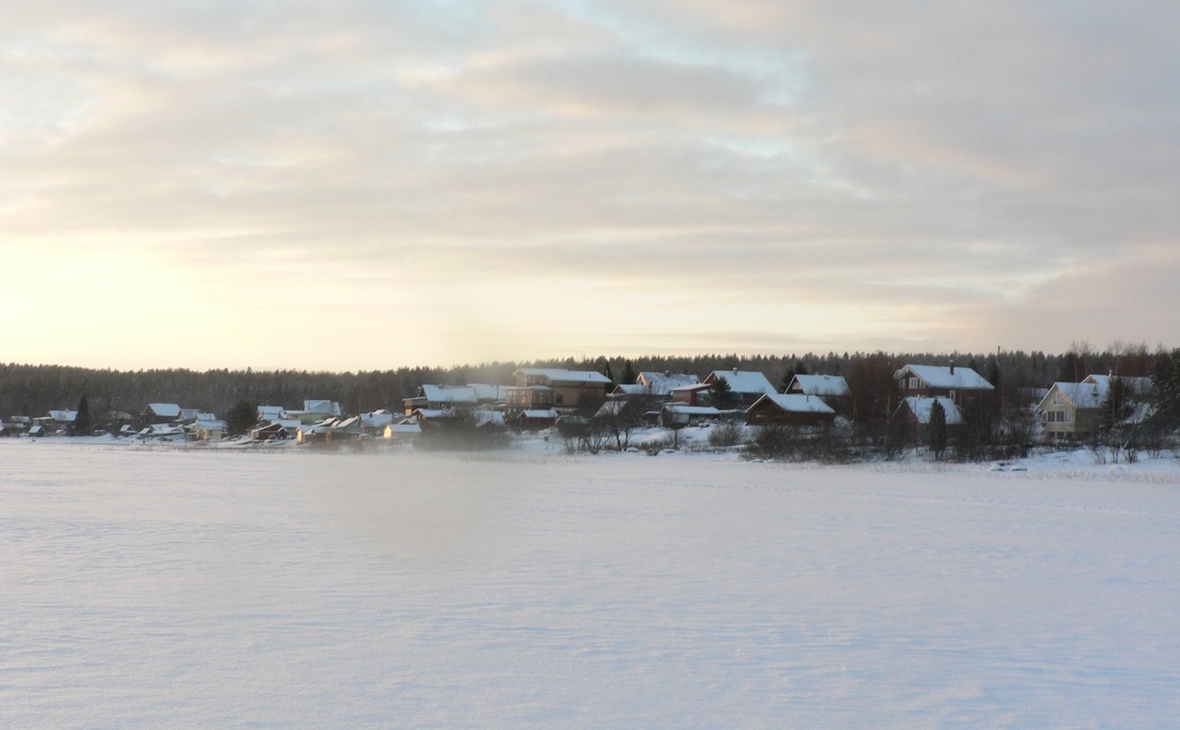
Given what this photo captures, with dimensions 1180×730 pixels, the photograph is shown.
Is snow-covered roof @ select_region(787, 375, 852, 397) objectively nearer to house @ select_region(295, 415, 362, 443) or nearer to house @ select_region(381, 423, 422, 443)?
house @ select_region(381, 423, 422, 443)

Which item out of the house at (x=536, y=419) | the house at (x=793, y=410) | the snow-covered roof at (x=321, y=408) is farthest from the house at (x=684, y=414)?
the snow-covered roof at (x=321, y=408)

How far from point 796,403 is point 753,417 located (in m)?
5.17

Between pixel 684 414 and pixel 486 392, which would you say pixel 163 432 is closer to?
pixel 486 392

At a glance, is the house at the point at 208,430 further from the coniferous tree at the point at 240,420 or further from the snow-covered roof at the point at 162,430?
the coniferous tree at the point at 240,420

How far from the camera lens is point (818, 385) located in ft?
315

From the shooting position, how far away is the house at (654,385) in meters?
108

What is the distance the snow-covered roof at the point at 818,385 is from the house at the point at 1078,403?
62.6 ft

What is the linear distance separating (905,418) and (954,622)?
2197 inches

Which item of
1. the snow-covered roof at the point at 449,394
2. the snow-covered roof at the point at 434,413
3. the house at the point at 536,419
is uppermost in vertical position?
the snow-covered roof at the point at 449,394

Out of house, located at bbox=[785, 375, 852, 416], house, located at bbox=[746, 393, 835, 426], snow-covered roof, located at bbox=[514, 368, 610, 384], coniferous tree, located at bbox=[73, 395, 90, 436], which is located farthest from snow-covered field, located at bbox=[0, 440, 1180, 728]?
coniferous tree, located at bbox=[73, 395, 90, 436]

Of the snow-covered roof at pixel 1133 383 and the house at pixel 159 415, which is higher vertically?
the snow-covered roof at pixel 1133 383

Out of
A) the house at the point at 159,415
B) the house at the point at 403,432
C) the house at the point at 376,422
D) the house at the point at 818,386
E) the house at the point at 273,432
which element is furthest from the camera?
the house at the point at 159,415

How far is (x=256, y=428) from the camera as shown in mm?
118312

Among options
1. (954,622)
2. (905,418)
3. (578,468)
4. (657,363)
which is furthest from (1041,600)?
(657,363)
